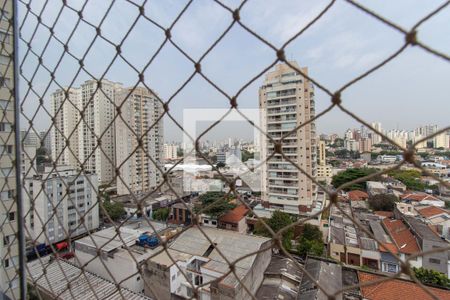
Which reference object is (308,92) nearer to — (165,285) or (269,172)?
(269,172)

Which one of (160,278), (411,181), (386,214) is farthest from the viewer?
(411,181)

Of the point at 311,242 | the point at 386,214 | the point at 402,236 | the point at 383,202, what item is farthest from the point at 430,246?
the point at 383,202

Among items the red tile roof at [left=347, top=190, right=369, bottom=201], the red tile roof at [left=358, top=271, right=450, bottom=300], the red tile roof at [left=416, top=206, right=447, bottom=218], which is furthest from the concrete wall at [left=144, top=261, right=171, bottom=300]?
the red tile roof at [left=347, top=190, right=369, bottom=201]

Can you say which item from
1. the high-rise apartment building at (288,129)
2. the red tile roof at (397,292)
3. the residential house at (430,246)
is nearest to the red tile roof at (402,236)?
the residential house at (430,246)

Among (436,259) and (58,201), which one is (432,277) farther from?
(58,201)

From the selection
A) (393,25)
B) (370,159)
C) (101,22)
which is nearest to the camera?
(393,25)

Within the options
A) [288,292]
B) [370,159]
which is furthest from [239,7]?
[370,159]
